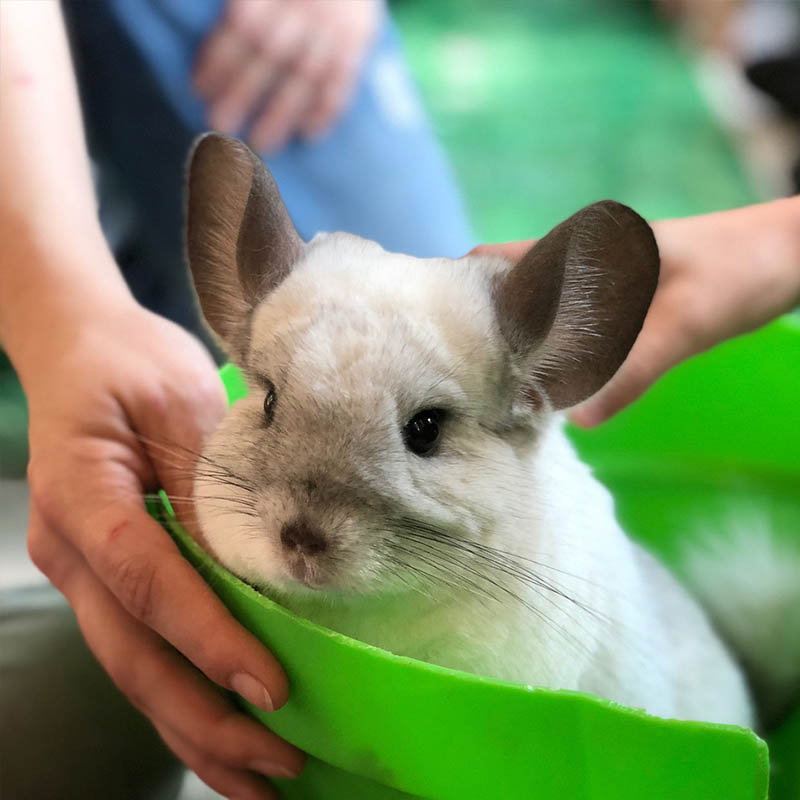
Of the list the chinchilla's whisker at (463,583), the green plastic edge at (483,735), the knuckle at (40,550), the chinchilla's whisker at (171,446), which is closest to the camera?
the green plastic edge at (483,735)

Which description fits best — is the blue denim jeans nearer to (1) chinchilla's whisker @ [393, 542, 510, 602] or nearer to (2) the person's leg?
(1) chinchilla's whisker @ [393, 542, 510, 602]

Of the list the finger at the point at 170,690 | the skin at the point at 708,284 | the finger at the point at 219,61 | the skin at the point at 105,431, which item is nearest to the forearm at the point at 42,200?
the skin at the point at 105,431

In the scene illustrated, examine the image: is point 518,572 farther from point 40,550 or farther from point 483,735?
point 40,550

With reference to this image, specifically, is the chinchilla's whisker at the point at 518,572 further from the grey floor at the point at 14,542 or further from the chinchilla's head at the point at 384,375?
the grey floor at the point at 14,542

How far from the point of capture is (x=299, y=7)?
754 mm

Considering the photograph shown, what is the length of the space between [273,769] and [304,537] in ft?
0.83

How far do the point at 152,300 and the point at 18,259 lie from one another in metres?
0.14

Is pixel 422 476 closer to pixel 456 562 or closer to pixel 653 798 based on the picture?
pixel 456 562

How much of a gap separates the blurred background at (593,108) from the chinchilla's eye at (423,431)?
0.55 feet

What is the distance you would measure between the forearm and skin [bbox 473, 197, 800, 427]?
46cm

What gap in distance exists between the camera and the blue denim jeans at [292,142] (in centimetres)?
73

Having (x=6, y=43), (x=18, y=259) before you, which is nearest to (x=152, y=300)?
(x=18, y=259)

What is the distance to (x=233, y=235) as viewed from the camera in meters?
0.72

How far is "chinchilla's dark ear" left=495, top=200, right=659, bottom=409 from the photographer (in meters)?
0.60
